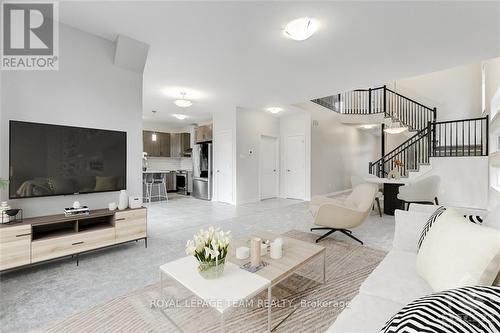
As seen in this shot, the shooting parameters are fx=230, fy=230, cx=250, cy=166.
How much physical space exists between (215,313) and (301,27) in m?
2.88

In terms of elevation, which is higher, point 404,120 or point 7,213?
point 404,120

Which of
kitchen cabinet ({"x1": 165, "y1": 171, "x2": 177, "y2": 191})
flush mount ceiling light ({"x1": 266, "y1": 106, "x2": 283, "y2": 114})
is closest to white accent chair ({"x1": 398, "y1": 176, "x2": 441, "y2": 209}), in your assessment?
flush mount ceiling light ({"x1": 266, "y1": 106, "x2": 283, "y2": 114})

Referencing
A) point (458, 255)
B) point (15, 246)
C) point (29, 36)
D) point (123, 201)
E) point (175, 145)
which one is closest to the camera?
point (458, 255)

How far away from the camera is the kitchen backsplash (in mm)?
8332

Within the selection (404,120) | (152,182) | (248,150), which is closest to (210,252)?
(248,150)

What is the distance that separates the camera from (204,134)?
7.48 meters

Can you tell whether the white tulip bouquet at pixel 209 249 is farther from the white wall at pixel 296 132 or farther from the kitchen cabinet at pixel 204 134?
the kitchen cabinet at pixel 204 134

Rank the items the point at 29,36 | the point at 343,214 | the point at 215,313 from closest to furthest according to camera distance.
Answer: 1. the point at 215,313
2. the point at 29,36
3. the point at 343,214

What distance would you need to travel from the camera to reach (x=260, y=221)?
437cm

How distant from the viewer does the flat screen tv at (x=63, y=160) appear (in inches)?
91.6

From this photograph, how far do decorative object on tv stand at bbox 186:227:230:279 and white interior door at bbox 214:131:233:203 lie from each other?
486 centimetres

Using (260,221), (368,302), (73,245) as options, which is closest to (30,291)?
(73,245)

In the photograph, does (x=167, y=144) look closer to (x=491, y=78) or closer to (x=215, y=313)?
(x=215, y=313)

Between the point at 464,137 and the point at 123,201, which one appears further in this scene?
the point at 464,137
